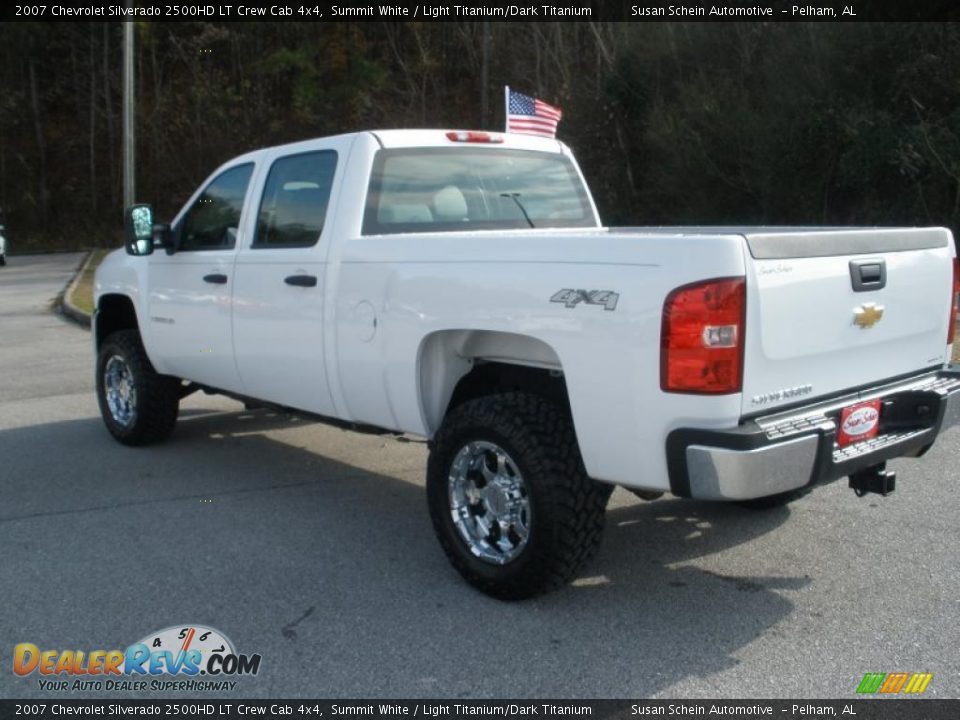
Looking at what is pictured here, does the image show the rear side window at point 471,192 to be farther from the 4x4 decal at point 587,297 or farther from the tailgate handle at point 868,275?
the tailgate handle at point 868,275

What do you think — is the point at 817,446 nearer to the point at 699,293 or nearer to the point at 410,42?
the point at 699,293

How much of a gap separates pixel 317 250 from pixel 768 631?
9.06 feet

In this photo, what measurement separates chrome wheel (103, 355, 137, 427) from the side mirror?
38.6 inches

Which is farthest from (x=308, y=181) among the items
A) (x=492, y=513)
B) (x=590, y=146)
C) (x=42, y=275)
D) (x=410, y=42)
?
(x=410, y=42)

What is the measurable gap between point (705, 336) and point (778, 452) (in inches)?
19.3

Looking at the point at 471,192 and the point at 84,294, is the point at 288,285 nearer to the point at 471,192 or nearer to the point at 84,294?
the point at 471,192

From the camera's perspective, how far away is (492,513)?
428 centimetres

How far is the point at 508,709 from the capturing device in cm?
338

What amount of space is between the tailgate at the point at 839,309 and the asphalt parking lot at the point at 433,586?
3.05ft

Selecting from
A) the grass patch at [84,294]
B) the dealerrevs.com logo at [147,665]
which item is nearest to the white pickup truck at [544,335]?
the dealerrevs.com logo at [147,665]

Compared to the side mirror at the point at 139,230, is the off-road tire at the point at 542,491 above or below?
below

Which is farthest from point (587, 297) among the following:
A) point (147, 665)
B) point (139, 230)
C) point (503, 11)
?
Result: point (503, 11)

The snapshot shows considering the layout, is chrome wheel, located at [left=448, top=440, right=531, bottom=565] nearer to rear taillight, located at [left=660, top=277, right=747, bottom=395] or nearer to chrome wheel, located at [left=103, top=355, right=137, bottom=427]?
rear taillight, located at [left=660, top=277, right=747, bottom=395]

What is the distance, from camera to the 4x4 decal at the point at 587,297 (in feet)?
11.8
